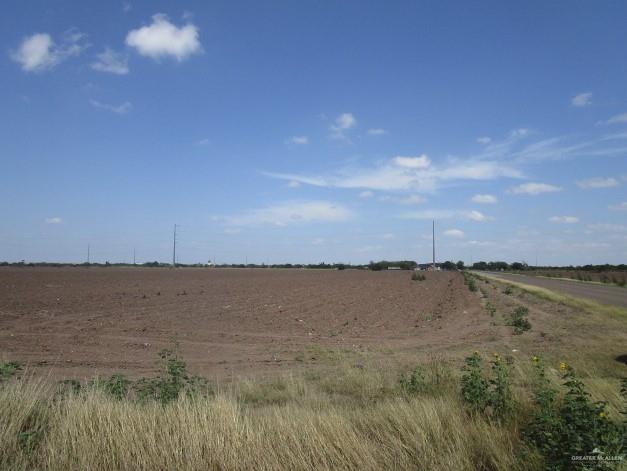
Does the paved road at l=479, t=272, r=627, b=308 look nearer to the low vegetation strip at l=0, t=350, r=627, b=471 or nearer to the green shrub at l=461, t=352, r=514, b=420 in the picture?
the green shrub at l=461, t=352, r=514, b=420

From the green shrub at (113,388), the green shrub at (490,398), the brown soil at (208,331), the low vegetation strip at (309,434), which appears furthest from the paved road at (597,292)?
the green shrub at (113,388)

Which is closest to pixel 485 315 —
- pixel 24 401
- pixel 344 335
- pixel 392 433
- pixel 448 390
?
pixel 344 335

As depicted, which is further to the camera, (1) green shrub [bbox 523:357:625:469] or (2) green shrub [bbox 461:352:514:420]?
(2) green shrub [bbox 461:352:514:420]

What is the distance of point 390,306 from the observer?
29.8 metres

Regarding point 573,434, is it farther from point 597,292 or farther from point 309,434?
point 597,292

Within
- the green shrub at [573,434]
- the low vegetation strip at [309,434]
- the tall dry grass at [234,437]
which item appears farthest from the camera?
the tall dry grass at [234,437]

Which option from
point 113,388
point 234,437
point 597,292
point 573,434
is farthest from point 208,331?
point 597,292

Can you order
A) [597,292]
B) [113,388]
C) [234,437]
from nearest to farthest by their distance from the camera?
[234,437]
[113,388]
[597,292]

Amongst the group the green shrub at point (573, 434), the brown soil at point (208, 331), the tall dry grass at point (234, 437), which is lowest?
the brown soil at point (208, 331)

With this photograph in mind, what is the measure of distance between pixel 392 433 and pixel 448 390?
2112 millimetres

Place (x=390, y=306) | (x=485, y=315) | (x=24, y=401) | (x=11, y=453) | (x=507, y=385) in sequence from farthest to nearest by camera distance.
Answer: (x=390, y=306)
(x=485, y=315)
(x=507, y=385)
(x=24, y=401)
(x=11, y=453)

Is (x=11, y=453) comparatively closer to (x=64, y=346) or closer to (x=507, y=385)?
(x=507, y=385)

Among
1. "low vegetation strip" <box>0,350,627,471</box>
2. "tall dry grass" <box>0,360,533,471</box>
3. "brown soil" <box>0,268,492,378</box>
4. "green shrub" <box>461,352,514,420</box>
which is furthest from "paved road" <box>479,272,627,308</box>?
"tall dry grass" <box>0,360,533,471</box>

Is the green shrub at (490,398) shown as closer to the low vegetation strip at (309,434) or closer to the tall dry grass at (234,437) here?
the low vegetation strip at (309,434)
